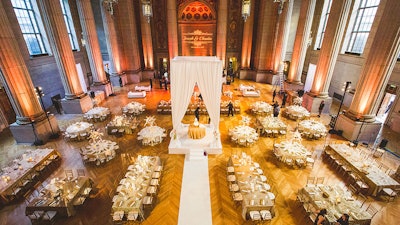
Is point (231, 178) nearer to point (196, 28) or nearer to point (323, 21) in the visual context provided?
point (323, 21)

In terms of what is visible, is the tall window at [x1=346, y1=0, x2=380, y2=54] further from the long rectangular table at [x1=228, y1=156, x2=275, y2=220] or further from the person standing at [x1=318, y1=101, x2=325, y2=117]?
the long rectangular table at [x1=228, y1=156, x2=275, y2=220]

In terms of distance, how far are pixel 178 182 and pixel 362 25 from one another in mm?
15331

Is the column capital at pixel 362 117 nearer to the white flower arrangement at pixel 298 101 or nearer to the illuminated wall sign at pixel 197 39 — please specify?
the white flower arrangement at pixel 298 101

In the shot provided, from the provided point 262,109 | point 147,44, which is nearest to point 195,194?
point 262,109

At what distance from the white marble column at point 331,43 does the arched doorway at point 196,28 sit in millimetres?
11694

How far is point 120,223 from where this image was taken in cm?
550

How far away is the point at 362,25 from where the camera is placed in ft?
42.7

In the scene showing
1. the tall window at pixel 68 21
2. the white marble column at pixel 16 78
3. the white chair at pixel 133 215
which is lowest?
the white chair at pixel 133 215

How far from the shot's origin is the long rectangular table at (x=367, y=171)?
636cm

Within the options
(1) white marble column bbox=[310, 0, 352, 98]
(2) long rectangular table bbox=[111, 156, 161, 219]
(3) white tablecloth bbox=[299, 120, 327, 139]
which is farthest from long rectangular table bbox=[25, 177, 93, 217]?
(1) white marble column bbox=[310, 0, 352, 98]

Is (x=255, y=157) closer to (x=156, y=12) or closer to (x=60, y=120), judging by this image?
(x=60, y=120)

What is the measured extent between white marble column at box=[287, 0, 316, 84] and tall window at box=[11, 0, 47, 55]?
1810cm

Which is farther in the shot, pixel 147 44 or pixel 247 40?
pixel 247 40

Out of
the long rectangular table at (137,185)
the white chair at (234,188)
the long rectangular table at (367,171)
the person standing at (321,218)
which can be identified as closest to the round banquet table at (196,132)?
the long rectangular table at (137,185)
